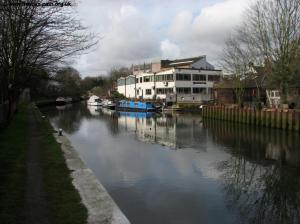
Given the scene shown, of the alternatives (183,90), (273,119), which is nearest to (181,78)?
(183,90)

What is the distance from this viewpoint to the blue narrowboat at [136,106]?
63534 millimetres

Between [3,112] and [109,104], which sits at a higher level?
[3,112]

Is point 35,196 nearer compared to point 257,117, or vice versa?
point 35,196

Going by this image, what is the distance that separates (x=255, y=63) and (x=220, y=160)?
24.1m

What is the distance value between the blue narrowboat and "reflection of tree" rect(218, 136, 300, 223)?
4474 centimetres

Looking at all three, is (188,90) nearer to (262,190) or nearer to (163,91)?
(163,91)

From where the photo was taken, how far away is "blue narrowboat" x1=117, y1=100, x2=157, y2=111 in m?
63.5

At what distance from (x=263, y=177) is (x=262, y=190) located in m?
2.15

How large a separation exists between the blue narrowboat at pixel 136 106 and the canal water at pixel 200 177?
35503mm

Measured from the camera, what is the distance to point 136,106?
66.0 metres

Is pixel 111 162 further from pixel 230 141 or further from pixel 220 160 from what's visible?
pixel 230 141

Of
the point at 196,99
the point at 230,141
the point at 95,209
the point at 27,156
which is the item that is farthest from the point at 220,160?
the point at 196,99

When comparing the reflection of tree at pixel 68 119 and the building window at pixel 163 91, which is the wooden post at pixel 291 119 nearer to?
the reflection of tree at pixel 68 119

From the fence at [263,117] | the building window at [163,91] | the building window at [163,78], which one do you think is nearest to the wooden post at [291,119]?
the fence at [263,117]
